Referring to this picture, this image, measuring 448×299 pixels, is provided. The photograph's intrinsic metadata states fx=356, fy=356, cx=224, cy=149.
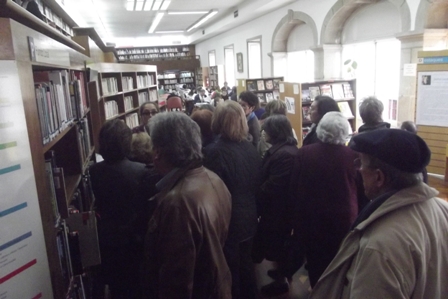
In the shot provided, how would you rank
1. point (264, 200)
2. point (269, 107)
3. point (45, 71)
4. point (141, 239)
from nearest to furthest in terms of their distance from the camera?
point (45, 71), point (141, 239), point (264, 200), point (269, 107)

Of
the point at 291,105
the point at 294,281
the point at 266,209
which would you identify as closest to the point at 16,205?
the point at 266,209

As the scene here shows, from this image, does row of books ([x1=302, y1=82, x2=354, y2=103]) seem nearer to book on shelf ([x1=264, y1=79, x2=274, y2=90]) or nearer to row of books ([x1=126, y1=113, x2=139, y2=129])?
book on shelf ([x1=264, y1=79, x2=274, y2=90])

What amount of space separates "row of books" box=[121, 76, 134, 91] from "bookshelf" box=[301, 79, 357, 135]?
3.04 metres

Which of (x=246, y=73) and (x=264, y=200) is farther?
(x=246, y=73)

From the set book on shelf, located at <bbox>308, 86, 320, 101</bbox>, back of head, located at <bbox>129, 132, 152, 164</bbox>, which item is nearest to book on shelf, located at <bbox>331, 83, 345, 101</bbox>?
book on shelf, located at <bbox>308, 86, 320, 101</bbox>

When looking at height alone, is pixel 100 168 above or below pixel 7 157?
below

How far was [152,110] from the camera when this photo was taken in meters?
4.21

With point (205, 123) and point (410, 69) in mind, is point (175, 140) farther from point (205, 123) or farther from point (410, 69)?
point (410, 69)

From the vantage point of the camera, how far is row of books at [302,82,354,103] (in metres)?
5.95

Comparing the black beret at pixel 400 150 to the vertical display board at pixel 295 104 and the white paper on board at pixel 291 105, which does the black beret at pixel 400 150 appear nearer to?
the vertical display board at pixel 295 104

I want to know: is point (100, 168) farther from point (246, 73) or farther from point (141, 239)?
point (246, 73)

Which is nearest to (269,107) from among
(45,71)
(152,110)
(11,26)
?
(152,110)

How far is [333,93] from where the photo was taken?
19.5 feet

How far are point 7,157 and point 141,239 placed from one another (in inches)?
45.7
